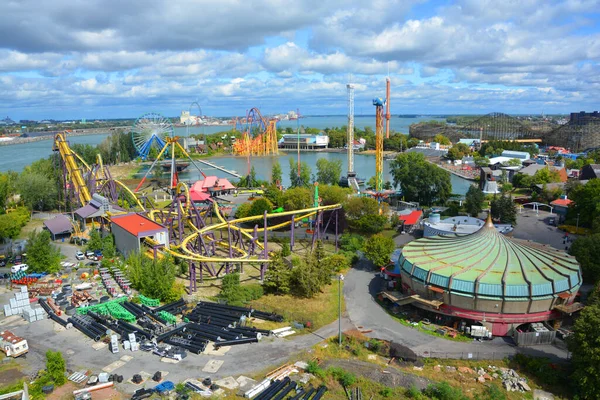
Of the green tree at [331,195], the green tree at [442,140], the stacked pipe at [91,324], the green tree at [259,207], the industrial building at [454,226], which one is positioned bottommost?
the stacked pipe at [91,324]

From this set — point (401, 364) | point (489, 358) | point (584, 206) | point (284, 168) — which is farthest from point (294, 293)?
point (284, 168)

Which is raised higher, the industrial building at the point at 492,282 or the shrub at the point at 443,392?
the industrial building at the point at 492,282

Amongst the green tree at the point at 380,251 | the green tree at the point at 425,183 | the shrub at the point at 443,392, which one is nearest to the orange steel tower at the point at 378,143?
the green tree at the point at 425,183

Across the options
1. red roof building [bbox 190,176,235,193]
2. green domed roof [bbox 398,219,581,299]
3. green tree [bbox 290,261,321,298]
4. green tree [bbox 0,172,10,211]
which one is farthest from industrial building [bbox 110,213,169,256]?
red roof building [bbox 190,176,235,193]

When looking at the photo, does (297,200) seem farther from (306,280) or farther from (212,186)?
(212,186)

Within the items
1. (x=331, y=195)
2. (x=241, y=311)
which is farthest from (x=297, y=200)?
(x=241, y=311)

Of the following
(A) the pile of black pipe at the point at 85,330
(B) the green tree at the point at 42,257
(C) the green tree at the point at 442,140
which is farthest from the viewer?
(C) the green tree at the point at 442,140

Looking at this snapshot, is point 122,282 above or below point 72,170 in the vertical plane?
below

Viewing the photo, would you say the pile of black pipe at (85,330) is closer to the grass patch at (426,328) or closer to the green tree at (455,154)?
the grass patch at (426,328)
